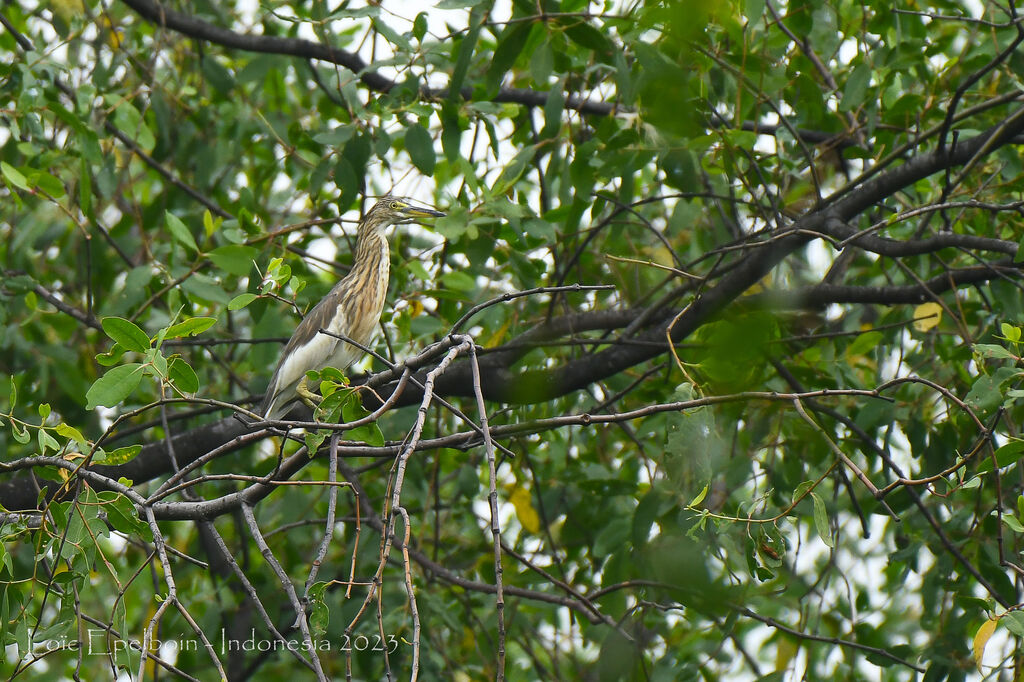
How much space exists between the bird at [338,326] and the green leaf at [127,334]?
6.53ft

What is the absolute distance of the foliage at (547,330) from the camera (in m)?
2.35

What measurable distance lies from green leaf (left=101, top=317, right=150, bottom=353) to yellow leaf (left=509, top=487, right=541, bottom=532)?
2.25 meters

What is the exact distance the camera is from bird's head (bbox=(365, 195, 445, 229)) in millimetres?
4637

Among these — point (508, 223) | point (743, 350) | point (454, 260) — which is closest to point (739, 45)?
point (508, 223)

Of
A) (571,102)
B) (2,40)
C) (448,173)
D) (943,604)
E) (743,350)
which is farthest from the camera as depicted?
(448,173)

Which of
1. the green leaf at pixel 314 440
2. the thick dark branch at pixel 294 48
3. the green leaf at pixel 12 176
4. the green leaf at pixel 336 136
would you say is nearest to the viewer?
the green leaf at pixel 314 440

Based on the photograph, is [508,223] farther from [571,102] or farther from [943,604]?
[943,604]

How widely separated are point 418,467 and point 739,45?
2050 millimetres

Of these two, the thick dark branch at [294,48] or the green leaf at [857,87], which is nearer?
the green leaf at [857,87]

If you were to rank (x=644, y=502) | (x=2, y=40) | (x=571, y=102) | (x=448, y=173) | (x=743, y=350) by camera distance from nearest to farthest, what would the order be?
(x=743, y=350) → (x=644, y=502) → (x=571, y=102) → (x=2, y=40) → (x=448, y=173)

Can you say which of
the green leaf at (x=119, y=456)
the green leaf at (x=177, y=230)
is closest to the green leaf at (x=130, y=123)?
the green leaf at (x=177, y=230)

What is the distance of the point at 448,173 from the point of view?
4906 mm

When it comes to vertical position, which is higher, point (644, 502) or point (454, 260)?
point (454, 260)

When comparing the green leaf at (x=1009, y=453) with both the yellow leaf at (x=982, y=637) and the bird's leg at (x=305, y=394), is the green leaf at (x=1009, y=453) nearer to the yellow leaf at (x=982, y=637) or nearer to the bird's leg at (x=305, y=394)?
the yellow leaf at (x=982, y=637)
